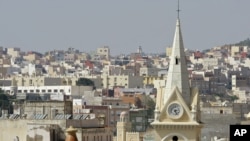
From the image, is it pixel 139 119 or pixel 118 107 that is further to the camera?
pixel 118 107

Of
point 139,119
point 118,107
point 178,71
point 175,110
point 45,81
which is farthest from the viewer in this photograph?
point 45,81

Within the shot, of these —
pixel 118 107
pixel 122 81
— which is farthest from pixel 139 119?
pixel 122 81

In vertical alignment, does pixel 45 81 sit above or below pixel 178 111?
above

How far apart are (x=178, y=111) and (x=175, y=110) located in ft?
0.19

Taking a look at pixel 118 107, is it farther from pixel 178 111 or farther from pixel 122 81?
pixel 178 111

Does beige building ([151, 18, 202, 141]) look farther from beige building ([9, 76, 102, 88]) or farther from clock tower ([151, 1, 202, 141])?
beige building ([9, 76, 102, 88])

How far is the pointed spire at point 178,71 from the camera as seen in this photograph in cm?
2523

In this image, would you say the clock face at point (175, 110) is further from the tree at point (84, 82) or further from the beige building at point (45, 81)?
the beige building at point (45, 81)

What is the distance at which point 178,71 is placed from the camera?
25.5 m

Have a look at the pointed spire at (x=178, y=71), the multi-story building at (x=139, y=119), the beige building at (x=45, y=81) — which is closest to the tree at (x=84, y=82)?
the beige building at (x=45, y=81)

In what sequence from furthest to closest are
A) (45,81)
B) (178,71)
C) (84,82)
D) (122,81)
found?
(122,81)
(45,81)
(84,82)
(178,71)

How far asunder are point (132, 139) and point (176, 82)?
21248 mm

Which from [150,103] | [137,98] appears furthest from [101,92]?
[150,103]

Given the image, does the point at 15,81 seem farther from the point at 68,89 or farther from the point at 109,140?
the point at 109,140
